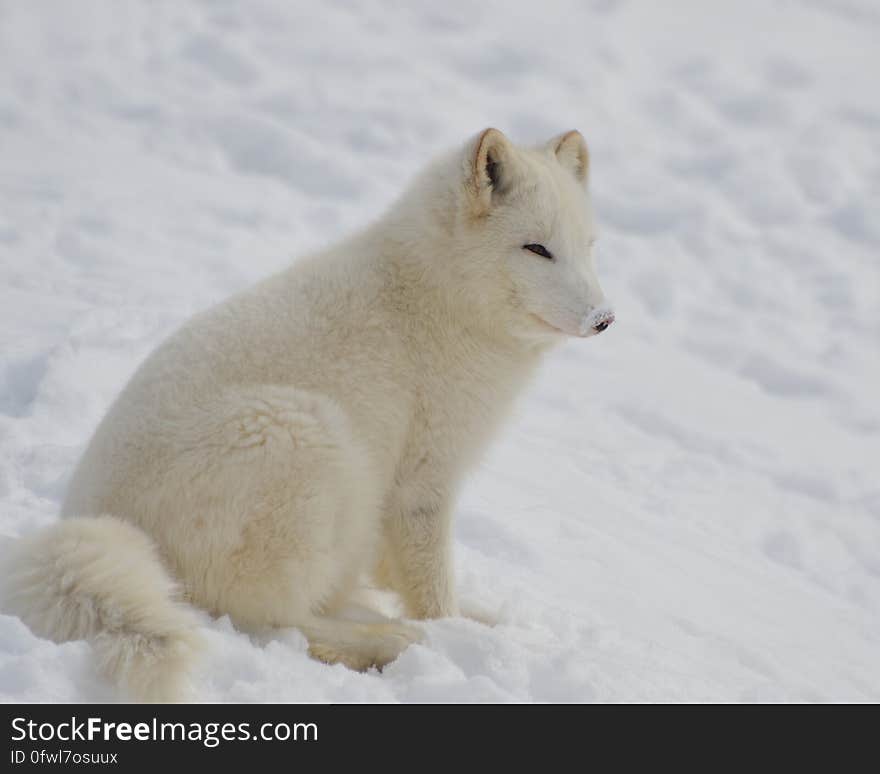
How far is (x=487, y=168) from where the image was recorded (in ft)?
13.8

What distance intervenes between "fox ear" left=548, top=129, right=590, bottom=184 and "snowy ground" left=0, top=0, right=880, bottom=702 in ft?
3.48

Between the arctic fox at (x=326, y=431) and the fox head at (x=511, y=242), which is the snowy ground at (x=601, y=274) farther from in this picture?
the fox head at (x=511, y=242)

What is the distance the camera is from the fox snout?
13.1 feet

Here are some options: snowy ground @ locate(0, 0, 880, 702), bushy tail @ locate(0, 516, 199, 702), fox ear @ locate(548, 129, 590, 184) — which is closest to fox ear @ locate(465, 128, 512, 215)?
fox ear @ locate(548, 129, 590, 184)

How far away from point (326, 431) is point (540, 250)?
1.11m

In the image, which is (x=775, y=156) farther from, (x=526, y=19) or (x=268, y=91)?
(x=268, y=91)

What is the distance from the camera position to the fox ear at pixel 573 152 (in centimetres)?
467

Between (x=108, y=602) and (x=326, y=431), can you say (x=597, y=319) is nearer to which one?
(x=326, y=431)

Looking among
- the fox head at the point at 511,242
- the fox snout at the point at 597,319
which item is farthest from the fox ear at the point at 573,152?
the fox snout at the point at 597,319

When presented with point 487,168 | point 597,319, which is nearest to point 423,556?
point 597,319

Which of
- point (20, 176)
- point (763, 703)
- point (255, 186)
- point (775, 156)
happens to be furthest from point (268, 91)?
point (763, 703)

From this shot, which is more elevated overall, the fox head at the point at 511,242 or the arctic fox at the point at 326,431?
the fox head at the point at 511,242

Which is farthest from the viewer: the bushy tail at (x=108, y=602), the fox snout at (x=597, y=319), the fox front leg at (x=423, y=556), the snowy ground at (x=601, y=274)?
the snowy ground at (x=601, y=274)
